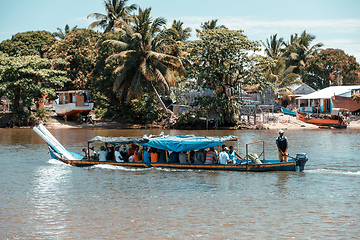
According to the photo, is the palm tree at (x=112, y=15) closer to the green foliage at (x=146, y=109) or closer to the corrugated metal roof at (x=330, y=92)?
the green foliage at (x=146, y=109)

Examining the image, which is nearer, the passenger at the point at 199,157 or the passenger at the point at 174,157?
the passenger at the point at 199,157

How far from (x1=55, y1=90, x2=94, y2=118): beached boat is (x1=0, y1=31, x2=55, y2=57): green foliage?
18.4 meters

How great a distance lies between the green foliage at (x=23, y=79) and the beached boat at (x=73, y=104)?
318cm

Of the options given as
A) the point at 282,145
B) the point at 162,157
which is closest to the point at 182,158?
the point at 162,157

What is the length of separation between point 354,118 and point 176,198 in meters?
39.9

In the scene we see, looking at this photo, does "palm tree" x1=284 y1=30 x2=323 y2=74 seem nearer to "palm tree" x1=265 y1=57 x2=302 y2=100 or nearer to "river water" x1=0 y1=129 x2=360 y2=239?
"palm tree" x1=265 y1=57 x2=302 y2=100

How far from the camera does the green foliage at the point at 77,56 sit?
5262 cm

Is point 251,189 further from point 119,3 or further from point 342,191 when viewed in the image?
point 119,3

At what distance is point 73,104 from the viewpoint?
48531 mm

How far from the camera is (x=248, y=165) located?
18.8 metres

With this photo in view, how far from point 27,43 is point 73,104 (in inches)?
1077

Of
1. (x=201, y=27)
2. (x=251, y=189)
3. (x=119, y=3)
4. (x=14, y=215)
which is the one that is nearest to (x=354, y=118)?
(x=201, y=27)

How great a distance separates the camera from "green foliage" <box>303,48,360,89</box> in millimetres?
59531

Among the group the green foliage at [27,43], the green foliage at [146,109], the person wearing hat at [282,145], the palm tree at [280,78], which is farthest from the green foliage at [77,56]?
the person wearing hat at [282,145]
